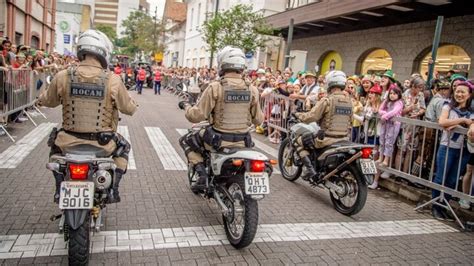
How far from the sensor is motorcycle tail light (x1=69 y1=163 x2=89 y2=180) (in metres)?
3.21

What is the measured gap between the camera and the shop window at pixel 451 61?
1183 cm

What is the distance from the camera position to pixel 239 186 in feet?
13.0

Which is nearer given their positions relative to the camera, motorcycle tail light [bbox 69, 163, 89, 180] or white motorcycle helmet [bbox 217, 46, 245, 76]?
motorcycle tail light [bbox 69, 163, 89, 180]

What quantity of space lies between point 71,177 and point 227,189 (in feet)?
5.29

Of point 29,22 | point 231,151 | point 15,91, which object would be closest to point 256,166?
point 231,151

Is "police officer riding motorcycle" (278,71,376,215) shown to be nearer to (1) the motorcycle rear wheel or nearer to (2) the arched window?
(1) the motorcycle rear wheel

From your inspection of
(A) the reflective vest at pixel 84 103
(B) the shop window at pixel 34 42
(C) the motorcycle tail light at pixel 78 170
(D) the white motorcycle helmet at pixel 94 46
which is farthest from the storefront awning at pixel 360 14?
(B) the shop window at pixel 34 42

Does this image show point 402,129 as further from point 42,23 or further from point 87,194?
point 42,23

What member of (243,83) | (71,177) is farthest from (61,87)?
(243,83)

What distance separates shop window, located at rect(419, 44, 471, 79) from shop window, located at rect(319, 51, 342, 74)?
4.61 m

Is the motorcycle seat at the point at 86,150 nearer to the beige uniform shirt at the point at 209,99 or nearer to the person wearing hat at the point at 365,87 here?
the beige uniform shirt at the point at 209,99

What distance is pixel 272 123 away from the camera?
10.7 meters

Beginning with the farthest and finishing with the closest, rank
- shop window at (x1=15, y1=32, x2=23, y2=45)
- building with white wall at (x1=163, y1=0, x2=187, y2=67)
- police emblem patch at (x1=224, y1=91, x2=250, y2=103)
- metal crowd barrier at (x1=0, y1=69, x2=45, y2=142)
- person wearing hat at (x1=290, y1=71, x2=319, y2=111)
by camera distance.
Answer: building with white wall at (x1=163, y1=0, x2=187, y2=67), shop window at (x1=15, y1=32, x2=23, y2=45), person wearing hat at (x1=290, y1=71, x2=319, y2=111), metal crowd barrier at (x1=0, y1=69, x2=45, y2=142), police emblem patch at (x1=224, y1=91, x2=250, y2=103)

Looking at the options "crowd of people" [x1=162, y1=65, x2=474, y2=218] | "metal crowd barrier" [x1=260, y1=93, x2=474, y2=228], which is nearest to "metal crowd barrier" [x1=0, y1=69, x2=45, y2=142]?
"crowd of people" [x1=162, y1=65, x2=474, y2=218]
